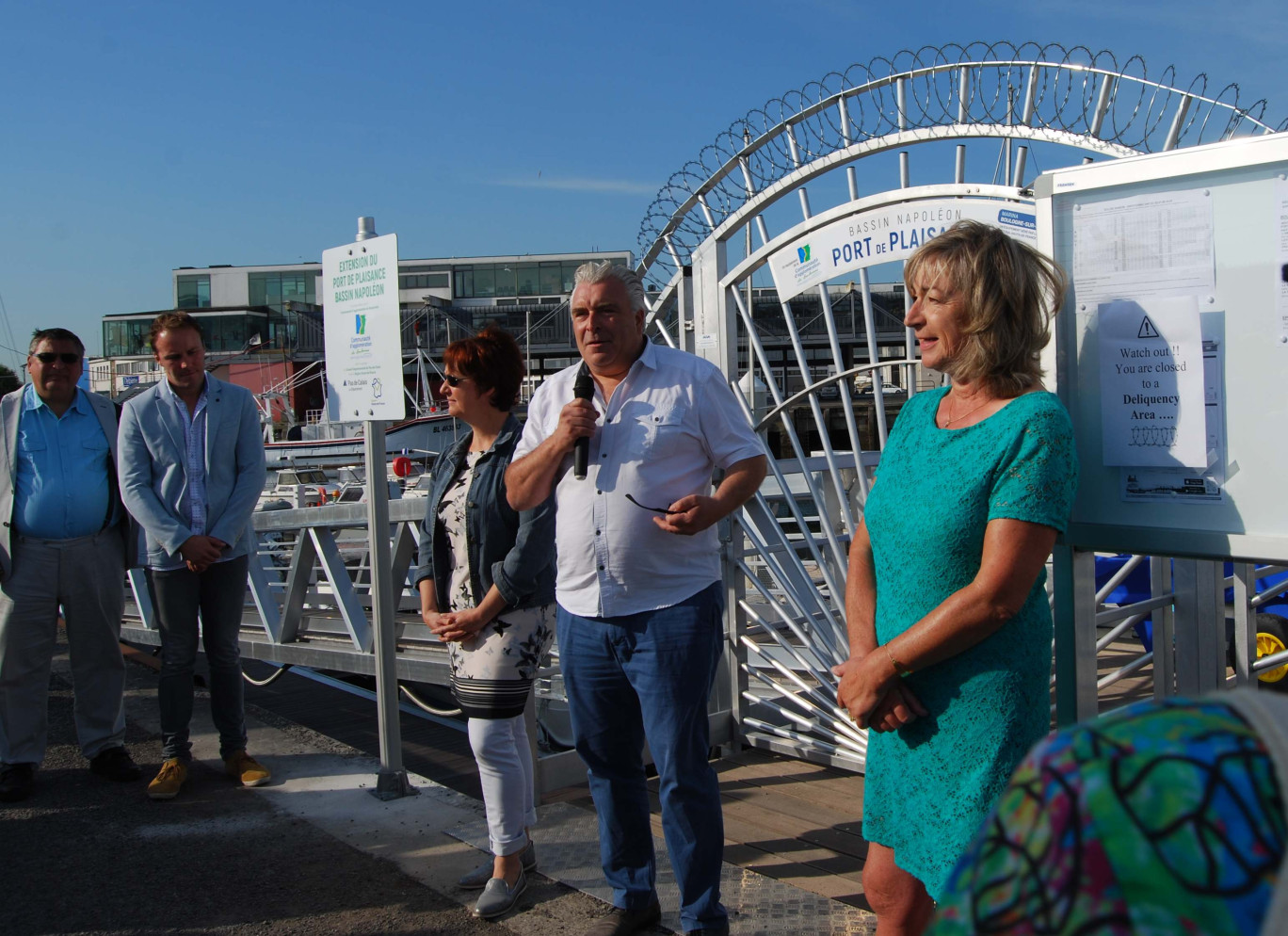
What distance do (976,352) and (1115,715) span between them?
4.14 ft

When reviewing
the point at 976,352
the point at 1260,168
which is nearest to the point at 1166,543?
the point at 976,352

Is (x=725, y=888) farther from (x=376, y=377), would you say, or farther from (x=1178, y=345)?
(x=376, y=377)

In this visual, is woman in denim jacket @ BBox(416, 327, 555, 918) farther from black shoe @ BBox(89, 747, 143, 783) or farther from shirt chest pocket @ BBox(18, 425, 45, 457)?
shirt chest pocket @ BBox(18, 425, 45, 457)

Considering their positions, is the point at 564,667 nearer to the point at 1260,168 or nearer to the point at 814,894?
the point at 814,894

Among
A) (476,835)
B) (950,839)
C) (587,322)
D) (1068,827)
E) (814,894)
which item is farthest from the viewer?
(476,835)

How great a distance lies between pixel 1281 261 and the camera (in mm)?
1790

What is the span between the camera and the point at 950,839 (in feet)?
5.82

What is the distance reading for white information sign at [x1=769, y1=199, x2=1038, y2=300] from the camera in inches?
120

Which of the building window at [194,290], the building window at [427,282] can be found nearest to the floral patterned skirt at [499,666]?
the building window at [427,282]

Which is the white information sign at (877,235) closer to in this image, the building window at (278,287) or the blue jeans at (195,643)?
the blue jeans at (195,643)

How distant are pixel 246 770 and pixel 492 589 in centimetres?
202

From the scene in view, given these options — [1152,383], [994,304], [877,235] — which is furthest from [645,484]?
[877,235]

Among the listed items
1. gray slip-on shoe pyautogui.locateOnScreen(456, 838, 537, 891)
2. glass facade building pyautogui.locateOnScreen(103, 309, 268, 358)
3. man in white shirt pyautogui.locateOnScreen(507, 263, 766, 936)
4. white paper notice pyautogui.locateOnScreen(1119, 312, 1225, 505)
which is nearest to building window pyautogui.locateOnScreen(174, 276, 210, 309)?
glass facade building pyautogui.locateOnScreen(103, 309, 268, 358)

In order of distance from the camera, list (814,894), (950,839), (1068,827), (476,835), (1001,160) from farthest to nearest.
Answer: (476,835)
(1001,160)
(814,894)
(950,839)
(1068,827)
